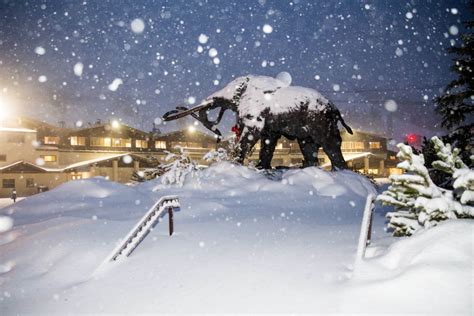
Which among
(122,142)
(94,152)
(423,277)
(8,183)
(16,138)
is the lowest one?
(8,183)

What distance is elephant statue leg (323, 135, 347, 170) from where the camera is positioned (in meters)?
12.0

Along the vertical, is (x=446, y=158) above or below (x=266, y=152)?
above

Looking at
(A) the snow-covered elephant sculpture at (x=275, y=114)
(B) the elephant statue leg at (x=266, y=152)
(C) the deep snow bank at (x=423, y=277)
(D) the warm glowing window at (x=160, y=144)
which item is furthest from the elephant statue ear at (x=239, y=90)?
(D) the warm glowing window at (x=160, y=144)

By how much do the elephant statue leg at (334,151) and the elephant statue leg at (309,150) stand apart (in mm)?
1291

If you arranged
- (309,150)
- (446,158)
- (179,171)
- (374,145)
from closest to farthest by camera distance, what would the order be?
1. (446,158)
2. (179,171)
3. (309,150)
4. (374,145)

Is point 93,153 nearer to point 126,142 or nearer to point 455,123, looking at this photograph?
point 126,142

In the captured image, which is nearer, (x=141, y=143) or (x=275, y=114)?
(x=275, y=114)

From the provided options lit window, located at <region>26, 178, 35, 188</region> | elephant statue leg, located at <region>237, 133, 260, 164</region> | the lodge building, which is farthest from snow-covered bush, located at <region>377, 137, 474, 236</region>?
lit window, located at <region>26, 178, 35, 188</region>

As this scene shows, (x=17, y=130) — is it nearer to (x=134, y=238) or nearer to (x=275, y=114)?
(x=275, y=114)

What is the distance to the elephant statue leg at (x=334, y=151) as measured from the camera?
39.4 feet

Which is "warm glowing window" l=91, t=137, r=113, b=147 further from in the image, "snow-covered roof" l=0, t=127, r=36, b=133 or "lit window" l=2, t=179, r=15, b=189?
"lit window" l=2, t=179, r=15, b=189

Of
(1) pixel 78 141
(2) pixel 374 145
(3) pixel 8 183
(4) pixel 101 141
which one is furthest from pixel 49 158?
(2) pixel 374 145

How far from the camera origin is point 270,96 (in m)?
12.4

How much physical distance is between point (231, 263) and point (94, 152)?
39.7 metres
